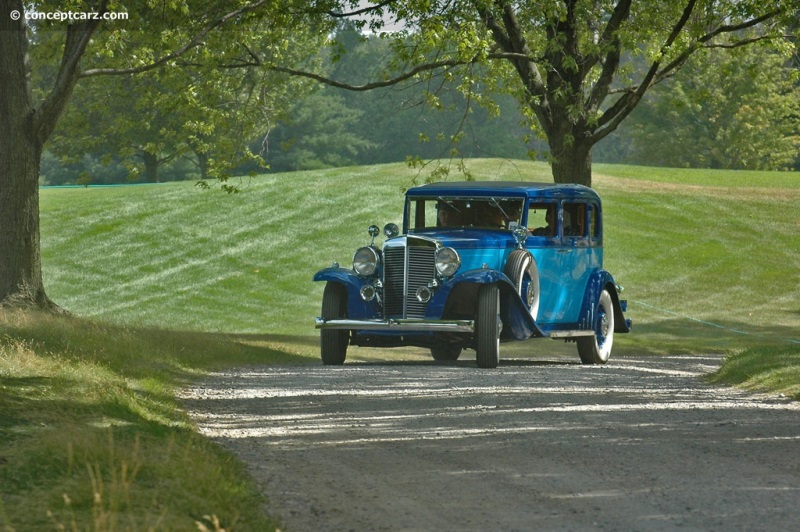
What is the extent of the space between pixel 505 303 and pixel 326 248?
2427 centimetres

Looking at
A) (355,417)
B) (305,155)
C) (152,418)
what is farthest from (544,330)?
(305,155)

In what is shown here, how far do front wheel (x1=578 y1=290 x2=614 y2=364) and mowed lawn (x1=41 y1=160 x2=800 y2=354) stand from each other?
234 inches

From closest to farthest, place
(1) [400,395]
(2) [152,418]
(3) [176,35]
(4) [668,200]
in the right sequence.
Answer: (2) [152,418]
(1) [400,395]
(3) [176,35]
(4) [668,200]

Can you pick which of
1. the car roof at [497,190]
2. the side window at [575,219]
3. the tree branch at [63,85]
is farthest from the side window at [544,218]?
the tree branch at [63,85]

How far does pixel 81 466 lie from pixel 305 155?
244 ft

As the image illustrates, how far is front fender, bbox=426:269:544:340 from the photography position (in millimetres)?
15336

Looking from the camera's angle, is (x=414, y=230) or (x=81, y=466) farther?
(x=414, y=230)

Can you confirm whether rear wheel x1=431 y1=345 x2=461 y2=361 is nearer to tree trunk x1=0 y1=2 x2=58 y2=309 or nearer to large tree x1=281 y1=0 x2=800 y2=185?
large tree x1=281 y1=0 x2=800 y2=185

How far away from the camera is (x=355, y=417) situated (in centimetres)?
1057

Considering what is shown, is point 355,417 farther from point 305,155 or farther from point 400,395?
point 305,155

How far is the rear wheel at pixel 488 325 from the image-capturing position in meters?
15.3

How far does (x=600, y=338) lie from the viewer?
18594 mm

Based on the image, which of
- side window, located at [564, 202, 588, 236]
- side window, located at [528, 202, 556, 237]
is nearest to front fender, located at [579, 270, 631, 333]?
side window, located at [564, 202, 588, 236]

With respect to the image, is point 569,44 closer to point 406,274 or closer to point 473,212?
point 473,212
